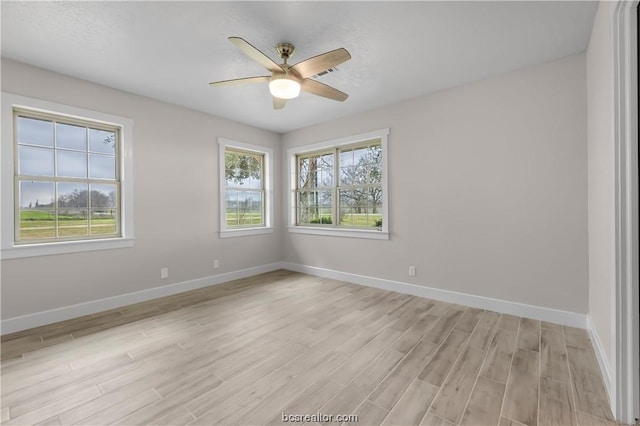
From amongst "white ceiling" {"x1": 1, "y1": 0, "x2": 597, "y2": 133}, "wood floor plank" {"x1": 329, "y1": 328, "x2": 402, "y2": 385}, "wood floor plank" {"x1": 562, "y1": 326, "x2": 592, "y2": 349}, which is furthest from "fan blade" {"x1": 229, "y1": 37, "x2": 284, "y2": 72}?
"wood floor plank" {"x1": 562, "y1": 326, "x2": 592, "y2": 349}

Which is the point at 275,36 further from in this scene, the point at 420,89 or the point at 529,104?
the point at 529,104

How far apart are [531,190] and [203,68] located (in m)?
3.72

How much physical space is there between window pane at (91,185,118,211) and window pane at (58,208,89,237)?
0.51 ft

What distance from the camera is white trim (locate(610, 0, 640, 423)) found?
1624 mm

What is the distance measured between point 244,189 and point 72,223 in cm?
242

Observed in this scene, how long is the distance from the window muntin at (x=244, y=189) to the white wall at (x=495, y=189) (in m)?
2.19

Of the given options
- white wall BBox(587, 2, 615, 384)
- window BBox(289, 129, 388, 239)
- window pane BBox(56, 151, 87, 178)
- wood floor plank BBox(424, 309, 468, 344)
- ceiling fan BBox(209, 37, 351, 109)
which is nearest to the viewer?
white wall BBox(587, 2, 615, 384)

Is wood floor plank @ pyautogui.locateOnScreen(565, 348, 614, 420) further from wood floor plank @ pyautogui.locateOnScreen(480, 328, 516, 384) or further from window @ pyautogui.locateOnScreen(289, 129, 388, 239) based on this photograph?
window @ pyautogui.locateOnScreen(289, 129, 388, 239)

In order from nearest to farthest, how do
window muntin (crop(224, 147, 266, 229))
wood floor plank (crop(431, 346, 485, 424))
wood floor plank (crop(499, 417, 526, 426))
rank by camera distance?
wood floor plank (crop(499, 417, 526, 426)) → wood floor plank (crop(431, 346, 485, 424)) → window muntin (crop(224, 147, 266, 229))

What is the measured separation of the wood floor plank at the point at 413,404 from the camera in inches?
64.2

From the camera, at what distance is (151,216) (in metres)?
3.85

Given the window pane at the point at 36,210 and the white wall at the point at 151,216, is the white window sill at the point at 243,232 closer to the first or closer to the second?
the white wall at the point at 151,216

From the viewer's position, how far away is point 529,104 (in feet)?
9.97

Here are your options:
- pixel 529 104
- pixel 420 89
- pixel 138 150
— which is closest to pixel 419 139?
pixel 420 89
